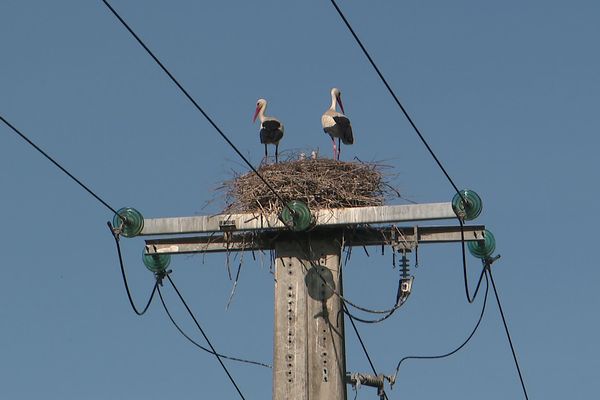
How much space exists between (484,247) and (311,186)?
5.30ft

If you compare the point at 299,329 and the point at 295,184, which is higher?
the point at 295,184

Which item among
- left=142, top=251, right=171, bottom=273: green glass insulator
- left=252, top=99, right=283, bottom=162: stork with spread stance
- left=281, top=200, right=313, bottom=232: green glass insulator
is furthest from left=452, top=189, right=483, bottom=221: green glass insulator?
left=252, top=99, right=283, bottom=162: stork with spread stance

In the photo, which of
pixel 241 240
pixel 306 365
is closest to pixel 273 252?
pixel 241 240

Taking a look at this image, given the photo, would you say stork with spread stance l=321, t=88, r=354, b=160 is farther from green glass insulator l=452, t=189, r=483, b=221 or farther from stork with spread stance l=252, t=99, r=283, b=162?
green glass insulator l=452, t=189, r=483, b=221

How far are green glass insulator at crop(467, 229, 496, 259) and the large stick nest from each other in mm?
1056

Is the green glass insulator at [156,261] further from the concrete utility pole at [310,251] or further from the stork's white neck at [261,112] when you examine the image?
the stork's white neck at [261,112]

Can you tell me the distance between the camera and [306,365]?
10359mm

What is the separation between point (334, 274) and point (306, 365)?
69cm

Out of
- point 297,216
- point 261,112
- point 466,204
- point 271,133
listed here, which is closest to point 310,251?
point 297,216

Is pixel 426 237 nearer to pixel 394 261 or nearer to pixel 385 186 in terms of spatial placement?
pixel 394 261

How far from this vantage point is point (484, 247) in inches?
441

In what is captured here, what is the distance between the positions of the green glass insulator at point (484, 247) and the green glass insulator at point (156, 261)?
7.49 feet

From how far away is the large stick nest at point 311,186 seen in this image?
11.5 meters

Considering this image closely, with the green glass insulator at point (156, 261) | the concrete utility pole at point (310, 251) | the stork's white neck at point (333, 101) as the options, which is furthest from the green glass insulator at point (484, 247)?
the stork's white neck at point (333, 101)
